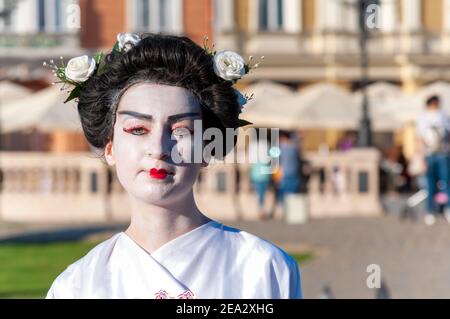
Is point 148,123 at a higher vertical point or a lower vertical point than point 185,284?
higher

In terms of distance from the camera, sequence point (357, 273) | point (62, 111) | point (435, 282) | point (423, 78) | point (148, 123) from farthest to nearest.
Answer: point (423, 78), point (62, 111), point (357, 273), point (435, 282), point (148, 123)

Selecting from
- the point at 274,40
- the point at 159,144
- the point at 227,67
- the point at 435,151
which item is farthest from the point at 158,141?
the point at 274,40

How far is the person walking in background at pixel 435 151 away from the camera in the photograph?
18.3 meters

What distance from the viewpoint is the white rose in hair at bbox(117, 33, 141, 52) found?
3.83m

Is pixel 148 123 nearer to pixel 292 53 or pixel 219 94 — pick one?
pixel 219 94

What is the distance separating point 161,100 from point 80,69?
32cm

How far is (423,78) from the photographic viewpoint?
4250 cm

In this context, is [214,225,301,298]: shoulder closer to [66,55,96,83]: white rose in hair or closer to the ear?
the ear

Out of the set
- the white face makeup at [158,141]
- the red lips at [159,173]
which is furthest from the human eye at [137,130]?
the red lips at [159,173]

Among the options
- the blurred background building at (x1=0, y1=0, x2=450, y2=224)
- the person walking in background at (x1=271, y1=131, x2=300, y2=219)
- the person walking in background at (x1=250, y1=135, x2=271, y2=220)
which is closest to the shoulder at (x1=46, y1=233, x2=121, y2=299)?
the person walking in background at (x1=271, y1=131, x2=300, y2=219)

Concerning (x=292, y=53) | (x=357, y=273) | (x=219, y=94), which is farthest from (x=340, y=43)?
(x=219, y=94)

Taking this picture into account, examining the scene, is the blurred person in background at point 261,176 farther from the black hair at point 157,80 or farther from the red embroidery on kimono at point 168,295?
the red embroidery on kimono at point 168,295
